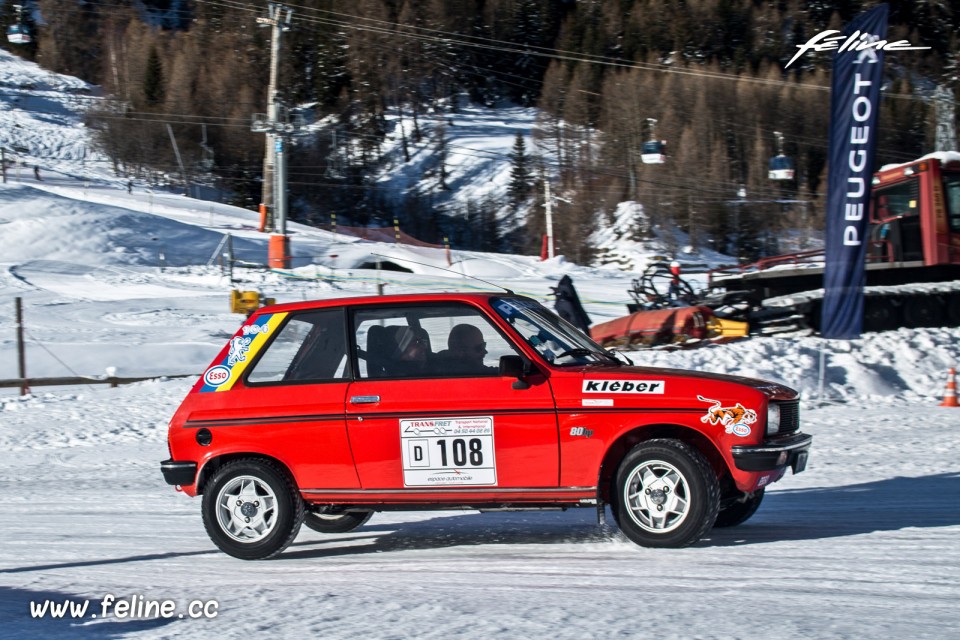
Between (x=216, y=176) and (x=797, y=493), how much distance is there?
65019 mm

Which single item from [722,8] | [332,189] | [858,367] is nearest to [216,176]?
[332,189]

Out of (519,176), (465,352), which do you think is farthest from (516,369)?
(519,176)

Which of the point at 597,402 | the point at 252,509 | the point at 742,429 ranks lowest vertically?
the point at 252,509

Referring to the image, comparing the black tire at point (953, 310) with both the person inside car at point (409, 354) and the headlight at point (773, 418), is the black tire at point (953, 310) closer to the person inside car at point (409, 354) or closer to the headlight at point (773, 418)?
the headlight at point (773, 418)

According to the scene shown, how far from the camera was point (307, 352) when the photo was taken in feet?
22.9

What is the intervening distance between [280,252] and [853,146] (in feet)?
69.5

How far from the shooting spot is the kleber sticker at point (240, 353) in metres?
7.04

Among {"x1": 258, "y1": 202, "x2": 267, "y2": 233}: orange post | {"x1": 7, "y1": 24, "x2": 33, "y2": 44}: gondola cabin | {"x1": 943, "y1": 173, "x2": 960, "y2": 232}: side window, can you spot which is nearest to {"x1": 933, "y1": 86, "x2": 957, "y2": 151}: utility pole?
{"x1": 943, "y1": 173, "x2": 960, "y2": 232}: side window

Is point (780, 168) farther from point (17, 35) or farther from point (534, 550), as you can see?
point (534, 550)

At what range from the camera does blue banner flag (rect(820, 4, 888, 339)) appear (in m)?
16.2

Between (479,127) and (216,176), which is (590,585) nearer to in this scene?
(216,176)

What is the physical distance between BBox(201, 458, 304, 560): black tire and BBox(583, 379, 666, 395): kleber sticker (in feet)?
6.93

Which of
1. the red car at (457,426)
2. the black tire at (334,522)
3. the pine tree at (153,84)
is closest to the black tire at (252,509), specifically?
the red car at (457,426)

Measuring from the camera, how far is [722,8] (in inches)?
3642
